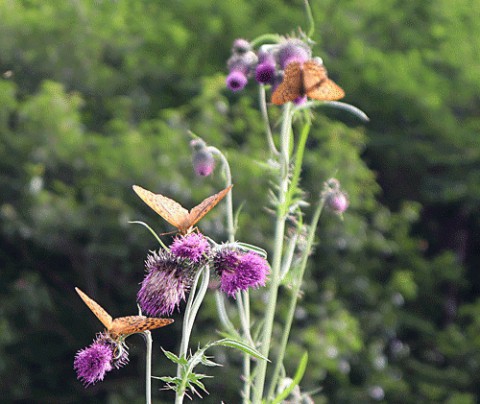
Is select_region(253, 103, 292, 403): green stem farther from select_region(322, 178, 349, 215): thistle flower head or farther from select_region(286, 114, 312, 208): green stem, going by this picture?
select_region(322, 178, 349, 215): thistle flower head

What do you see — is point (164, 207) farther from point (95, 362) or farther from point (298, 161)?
point (298, 161)

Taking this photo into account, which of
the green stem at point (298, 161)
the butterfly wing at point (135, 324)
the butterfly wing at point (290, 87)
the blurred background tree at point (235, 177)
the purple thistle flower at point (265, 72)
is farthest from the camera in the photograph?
the blurred background tree at point (235, 177)

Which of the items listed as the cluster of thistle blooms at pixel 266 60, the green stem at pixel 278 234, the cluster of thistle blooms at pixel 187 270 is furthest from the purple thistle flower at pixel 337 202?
the cluster of thistle blooms at pixel 187 270

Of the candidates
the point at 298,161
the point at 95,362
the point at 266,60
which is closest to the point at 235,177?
the point at 266,60

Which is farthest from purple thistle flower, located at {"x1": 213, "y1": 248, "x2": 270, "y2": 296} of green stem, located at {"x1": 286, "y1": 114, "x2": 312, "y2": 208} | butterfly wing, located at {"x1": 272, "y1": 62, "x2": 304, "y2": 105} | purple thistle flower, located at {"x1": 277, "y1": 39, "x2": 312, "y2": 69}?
purple thistle flower, located at {"x1": 277, "y1": 39, "x2": 312, "y2": 69}

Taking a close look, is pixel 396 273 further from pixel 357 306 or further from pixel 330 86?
pixel 330 86

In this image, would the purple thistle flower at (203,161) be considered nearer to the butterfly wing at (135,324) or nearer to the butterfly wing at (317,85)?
the butterfly wing at (317,85)
